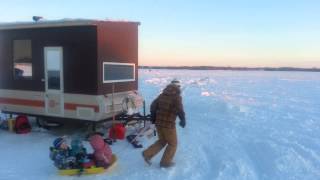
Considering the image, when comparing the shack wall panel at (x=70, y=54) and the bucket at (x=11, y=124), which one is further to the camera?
the bucket at (x=11, y=124)

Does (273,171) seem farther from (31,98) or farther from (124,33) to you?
(31,98)

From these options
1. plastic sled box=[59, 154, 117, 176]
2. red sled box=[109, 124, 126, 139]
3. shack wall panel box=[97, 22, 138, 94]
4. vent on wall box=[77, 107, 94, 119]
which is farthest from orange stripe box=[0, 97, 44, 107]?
plastic sled box=[59, 154, 117, 176]

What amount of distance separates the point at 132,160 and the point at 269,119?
21.0ft

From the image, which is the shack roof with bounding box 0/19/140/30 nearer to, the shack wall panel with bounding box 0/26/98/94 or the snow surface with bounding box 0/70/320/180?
the shack wall panel with bounding box 0/26/98/94

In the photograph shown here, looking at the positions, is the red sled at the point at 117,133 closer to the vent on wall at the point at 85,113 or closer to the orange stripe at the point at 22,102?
the vent on wall at the point at 85,113

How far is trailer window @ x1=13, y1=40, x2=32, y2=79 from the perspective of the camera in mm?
10477

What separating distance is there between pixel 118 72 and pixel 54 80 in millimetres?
1577

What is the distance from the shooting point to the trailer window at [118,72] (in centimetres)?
989

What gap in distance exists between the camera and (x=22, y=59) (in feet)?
35.0

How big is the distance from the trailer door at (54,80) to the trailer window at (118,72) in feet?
3.56

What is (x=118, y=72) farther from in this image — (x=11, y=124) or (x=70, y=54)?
(x=11, y=124)

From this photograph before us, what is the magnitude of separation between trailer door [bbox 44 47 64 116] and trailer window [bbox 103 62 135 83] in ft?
3.56

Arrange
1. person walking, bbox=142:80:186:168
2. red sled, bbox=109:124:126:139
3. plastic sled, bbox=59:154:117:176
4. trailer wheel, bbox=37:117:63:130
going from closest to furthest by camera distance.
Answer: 1. plastic sled, bbox=59:154:117:176
2. person walking, bbox=142:80:186:168
3. red sled, bbox=109:124:126:139
4. trailer wheel, bbox=37:117:63:130

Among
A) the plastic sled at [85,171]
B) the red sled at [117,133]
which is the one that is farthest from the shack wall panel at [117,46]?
the plastic sled at [85,171]
